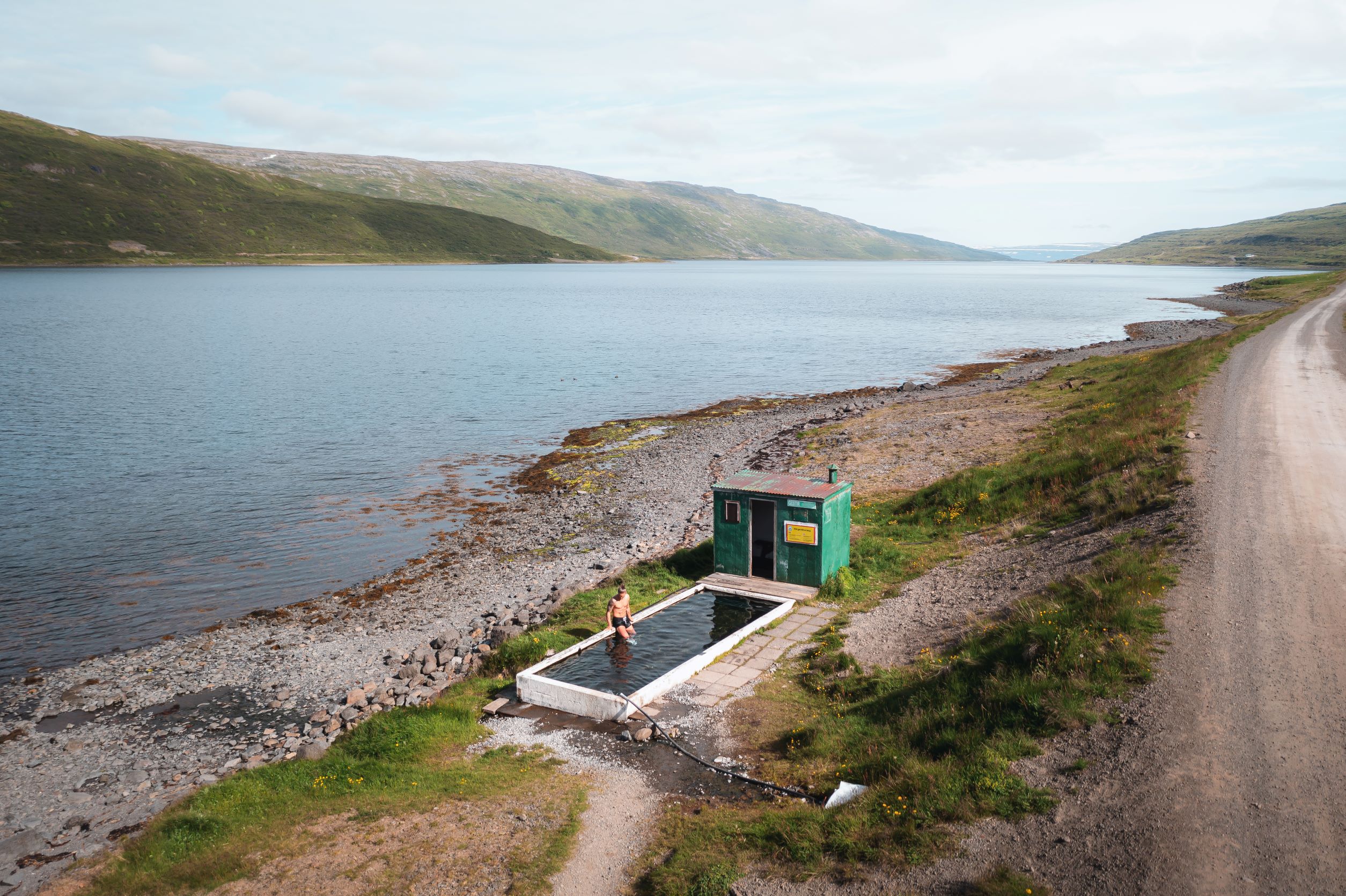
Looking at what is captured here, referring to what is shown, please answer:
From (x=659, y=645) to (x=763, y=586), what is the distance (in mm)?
4288

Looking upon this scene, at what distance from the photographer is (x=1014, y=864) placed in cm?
1075

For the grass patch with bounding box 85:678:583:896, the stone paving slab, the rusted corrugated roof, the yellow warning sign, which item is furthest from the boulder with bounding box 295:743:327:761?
the yellow warning sign

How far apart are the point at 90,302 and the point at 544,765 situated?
15015 cm

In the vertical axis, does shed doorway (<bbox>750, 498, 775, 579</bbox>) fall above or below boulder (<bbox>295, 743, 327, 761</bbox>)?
above

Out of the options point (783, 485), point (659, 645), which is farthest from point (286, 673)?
point (783, 485)

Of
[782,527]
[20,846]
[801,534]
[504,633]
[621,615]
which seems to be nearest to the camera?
[20,846]

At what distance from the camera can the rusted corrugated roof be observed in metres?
23.4

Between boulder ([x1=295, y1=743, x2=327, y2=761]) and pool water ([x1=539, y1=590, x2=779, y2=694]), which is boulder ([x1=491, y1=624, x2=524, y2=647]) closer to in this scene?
pool water ([x1=539, y1=590, x2=779, y2=694])

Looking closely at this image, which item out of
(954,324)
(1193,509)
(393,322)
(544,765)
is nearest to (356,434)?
(544,765)

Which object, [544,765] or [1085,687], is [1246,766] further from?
[544,765]

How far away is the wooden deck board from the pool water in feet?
1.10

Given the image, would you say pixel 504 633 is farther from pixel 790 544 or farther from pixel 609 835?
pixel 609 835

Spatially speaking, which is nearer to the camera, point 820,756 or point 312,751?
point 820,756

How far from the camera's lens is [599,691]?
59.0ft
